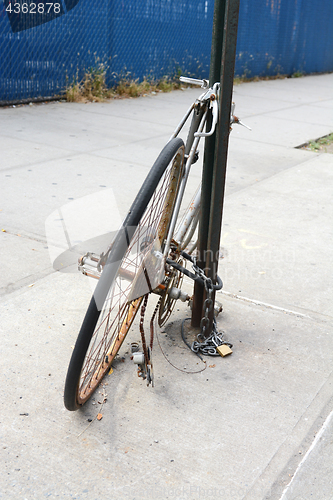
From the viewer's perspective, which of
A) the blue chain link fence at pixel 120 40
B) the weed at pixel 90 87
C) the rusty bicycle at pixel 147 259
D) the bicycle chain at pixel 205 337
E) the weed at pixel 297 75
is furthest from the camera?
the weed at pixel 297 75

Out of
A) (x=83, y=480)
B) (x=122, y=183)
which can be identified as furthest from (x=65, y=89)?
(x=83, y=480)

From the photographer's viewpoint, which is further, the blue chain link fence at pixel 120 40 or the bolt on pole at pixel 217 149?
the blue chain link fence at pixel 120 40

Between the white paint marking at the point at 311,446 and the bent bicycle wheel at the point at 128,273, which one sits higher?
the bent bicycle wheel at the point at 128,273

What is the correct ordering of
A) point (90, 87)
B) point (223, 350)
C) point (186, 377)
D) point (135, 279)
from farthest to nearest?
point (90, 87) → point (223, 350) → point (186, 377) → point (135, 279)

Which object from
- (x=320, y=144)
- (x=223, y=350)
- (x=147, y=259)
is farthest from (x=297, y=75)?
(x=147, y=259)

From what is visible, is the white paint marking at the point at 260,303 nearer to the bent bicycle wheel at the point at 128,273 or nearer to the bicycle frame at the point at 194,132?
the bicycle frame at the point at 194,132

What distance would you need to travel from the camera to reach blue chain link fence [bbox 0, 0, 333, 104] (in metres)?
8.31

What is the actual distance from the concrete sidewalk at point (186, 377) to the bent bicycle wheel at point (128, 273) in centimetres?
13

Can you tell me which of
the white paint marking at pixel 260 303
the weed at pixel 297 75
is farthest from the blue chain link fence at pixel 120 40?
the white paint marking at pixel 260 303

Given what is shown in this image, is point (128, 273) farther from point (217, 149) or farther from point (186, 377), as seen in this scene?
point (217, 149)

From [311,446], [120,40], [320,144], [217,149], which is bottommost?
[311,446]

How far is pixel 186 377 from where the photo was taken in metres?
2.39

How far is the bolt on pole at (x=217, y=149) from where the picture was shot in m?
2.21

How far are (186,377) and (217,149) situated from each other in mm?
1032
